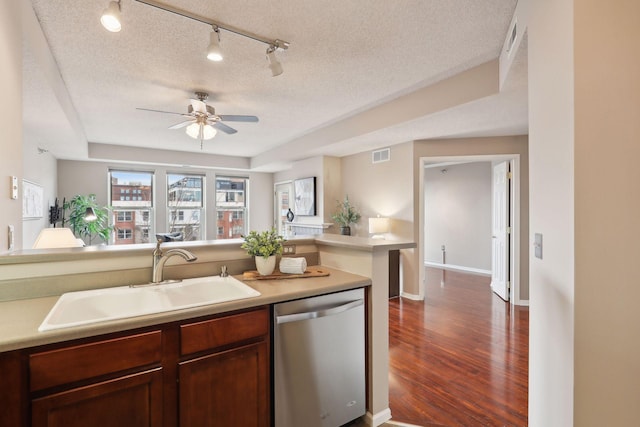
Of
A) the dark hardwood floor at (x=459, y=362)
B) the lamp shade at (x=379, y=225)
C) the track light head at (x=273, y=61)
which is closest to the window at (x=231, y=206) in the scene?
the lamp shade at (x=379, y=225)

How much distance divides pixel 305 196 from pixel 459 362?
4176 mm

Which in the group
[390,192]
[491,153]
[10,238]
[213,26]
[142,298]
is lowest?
[142,298]

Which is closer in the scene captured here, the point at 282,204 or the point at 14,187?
the point at 14,187

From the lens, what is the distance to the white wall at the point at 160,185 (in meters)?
5.84

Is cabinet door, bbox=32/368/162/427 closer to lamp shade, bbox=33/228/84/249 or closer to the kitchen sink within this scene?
the kitchen sink

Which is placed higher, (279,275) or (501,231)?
(501,231)

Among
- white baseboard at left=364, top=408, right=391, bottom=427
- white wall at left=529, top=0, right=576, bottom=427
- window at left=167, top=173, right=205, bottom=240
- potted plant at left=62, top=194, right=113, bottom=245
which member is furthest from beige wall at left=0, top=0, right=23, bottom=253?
window at left=167, top=173, right=205, bottom=240

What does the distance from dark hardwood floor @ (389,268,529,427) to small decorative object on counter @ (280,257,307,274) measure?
1.18 meters

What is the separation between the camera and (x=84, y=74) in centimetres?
282

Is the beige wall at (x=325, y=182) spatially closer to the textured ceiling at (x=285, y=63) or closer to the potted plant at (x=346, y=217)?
the potted plant at (x=346, y=217)

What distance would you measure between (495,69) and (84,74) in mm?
3853

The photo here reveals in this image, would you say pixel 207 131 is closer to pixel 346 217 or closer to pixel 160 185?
pixel 346 217

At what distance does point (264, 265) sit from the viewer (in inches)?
77.0

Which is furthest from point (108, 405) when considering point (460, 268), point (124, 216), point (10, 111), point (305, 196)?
point (460, 268)
